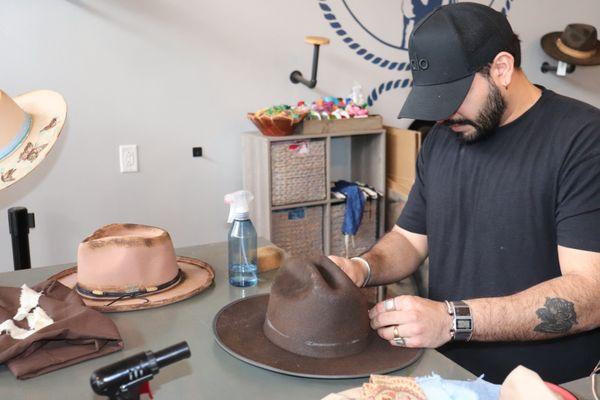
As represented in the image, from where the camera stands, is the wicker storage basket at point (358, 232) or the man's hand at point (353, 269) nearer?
the man's hand at point (353, 269)

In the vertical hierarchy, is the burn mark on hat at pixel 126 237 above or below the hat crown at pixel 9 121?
below

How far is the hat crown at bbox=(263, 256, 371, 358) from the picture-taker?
121 centimetres

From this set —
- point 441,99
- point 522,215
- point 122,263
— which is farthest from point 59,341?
point 522,215

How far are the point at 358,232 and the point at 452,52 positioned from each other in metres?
1.95

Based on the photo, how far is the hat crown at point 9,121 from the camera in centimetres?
145

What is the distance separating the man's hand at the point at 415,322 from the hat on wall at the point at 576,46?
9.90 feet

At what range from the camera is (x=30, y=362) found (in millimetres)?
1190

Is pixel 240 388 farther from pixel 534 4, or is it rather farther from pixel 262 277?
pixel 534 4

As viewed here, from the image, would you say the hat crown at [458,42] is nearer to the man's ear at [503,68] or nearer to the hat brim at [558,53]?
the man's ear at [503,68]

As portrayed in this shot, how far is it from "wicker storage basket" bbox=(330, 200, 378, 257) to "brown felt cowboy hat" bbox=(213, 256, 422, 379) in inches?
78.2

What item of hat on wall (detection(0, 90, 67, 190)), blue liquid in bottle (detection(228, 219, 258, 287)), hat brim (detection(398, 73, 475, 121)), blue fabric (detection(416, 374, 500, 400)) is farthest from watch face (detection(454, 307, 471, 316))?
hat on wall (detection(0, 90, 67, 190))

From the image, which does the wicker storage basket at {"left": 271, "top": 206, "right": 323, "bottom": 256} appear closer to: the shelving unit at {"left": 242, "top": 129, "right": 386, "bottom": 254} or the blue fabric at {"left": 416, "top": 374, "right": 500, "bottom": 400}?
the shelving unit at {"left": 242, "top": 129, "right": 386, "bottom": 254}

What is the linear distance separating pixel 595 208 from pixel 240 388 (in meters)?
0.90

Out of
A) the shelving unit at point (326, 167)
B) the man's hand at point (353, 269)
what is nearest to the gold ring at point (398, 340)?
the man's hand at point (353, 269)
